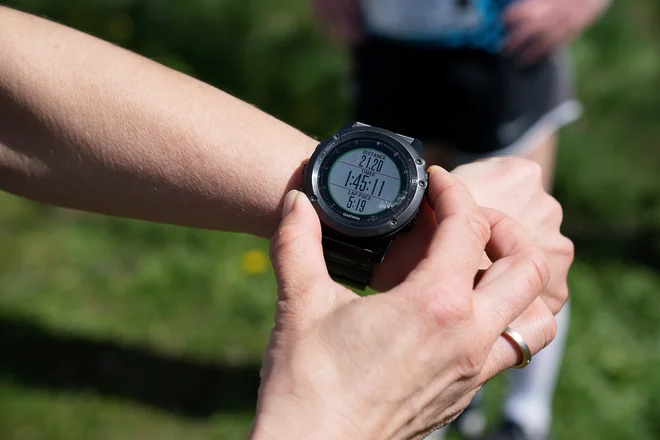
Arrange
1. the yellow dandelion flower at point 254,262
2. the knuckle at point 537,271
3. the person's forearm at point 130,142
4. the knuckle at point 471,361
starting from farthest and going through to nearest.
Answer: the yellow dandelion flower at point 254,262 < the person's forearm at point 130,142 < the knuckle at point 537,271 < the knuckle at point 471,361

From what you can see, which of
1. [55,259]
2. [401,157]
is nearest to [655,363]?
[401,157]

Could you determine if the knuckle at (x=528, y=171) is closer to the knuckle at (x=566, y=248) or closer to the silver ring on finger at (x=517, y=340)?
Result: the knuckle at (x=566, y=248)

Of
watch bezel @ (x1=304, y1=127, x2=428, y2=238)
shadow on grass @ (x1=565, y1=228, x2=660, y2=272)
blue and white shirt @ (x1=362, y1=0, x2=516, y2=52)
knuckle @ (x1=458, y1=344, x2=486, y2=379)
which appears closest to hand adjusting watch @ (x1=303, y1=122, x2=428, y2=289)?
watch bezel @ (x1=304, y1=127, x2=428, y2=238)

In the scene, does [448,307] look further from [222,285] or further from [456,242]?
[222,285]

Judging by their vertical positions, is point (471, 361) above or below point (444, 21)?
below

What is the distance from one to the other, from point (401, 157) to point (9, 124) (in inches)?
38.5

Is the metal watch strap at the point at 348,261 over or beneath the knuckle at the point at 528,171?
beneath

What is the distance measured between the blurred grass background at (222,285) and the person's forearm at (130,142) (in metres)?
1.65

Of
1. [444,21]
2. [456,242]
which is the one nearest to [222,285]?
[444,21]

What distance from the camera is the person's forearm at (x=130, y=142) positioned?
1699 millimetres

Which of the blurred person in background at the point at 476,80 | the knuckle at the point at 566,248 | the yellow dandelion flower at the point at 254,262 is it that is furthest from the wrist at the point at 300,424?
the yellow dandelion flower at the point at 254,262

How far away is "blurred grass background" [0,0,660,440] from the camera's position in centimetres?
314

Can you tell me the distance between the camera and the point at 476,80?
2.83 m

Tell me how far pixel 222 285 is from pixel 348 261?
2.14m
